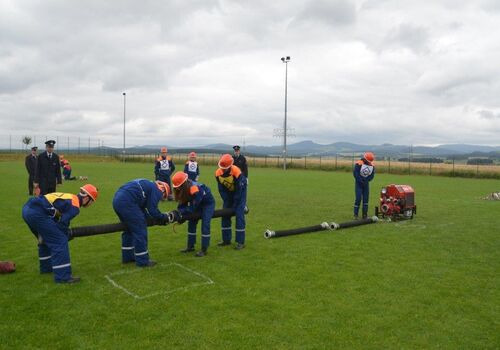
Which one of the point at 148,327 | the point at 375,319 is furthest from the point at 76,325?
the point at 375,319

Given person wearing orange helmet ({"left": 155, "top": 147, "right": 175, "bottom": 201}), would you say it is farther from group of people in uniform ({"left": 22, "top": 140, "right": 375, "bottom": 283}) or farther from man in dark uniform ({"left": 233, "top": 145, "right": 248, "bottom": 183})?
group of people in uniform ({"left": 22, "top": 140, "right": 375, "bottom": 283})

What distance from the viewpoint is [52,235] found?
7.13m

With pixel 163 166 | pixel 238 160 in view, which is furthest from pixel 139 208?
pixel 163 166

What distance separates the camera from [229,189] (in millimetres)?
10117

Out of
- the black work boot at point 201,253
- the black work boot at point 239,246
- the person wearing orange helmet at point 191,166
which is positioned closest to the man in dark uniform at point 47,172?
the person wearing orange helmet at point 191,166

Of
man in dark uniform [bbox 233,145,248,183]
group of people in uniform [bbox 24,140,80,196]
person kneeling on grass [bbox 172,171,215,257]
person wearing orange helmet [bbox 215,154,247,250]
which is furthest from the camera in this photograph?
man in dark uniform [bbox 233,145,248,183]

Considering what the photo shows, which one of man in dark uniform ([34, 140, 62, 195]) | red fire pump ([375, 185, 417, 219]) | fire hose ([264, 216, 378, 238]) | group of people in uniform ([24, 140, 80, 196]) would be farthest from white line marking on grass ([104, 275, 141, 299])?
red fire pump ([375, 185, 417, 219])

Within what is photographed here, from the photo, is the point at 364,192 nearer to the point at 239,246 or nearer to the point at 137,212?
the point at 239,246

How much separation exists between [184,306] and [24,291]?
274 cm

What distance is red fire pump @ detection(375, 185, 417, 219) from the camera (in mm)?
13961

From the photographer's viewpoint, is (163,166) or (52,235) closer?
(52,235)

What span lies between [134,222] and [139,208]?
0.28 metres

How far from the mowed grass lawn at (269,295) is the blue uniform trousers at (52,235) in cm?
31

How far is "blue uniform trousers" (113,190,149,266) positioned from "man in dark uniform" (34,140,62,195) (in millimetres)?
6101
